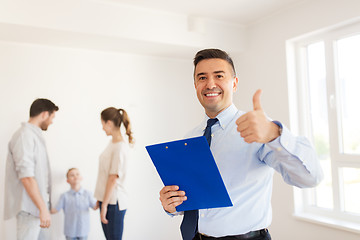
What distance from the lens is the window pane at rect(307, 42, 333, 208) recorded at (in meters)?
3.19

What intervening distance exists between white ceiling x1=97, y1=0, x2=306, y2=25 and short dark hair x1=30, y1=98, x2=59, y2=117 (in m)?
1.11

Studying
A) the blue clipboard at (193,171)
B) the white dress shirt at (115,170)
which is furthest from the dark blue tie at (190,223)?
the white dress shirt at (115,170)

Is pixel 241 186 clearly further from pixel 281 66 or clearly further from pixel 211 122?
pixel 281 66

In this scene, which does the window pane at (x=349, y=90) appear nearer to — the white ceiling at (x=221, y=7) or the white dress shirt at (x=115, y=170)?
the white ceiling at (x=221, y=7)

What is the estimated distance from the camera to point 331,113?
10.1 ft

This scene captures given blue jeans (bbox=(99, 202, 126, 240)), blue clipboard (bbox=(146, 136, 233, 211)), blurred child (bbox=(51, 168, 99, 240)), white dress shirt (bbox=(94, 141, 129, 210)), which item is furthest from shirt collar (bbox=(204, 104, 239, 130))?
blurred child (bbox=(51, 168, 99, 240))

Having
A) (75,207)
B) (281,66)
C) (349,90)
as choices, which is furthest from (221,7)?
(75,207)

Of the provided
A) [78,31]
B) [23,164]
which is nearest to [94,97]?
[78,31]

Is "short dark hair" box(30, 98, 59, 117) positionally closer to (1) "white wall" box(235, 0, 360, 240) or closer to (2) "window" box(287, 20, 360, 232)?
(1) "white wall" box(235, 0, 360, 240)

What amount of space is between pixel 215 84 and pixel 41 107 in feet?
6.97

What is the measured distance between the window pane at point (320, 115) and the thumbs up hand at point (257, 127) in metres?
2.36

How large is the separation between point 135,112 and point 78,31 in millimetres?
1145

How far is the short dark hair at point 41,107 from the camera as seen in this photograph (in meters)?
3.10

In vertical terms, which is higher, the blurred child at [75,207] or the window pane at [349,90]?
the window pane at [349,90]
